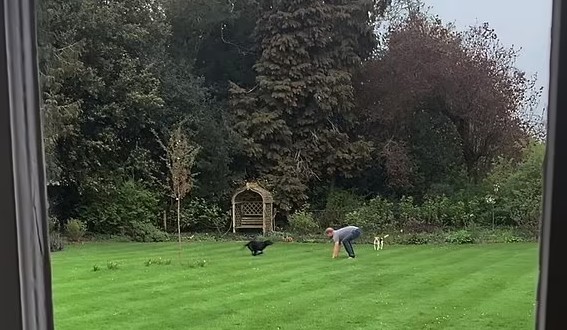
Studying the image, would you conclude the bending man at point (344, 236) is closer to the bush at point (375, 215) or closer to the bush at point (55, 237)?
the bush at point (375, 215)

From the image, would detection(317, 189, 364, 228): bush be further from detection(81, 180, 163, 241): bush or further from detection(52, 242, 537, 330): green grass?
detection(81, 180, 163, 241): bush

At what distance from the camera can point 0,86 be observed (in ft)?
2.04

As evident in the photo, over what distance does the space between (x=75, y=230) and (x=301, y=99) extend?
0.34 m

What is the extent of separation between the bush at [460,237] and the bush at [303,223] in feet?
0.57

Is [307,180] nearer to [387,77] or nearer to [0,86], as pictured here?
[387,77]

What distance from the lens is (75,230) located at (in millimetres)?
877

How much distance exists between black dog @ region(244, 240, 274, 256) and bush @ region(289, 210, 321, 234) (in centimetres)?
4

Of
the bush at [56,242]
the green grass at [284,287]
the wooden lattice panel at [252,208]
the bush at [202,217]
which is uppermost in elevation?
the wooden lattice panel at [252,208]

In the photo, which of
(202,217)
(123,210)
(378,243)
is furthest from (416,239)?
(123,210)

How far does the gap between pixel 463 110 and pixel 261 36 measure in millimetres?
281

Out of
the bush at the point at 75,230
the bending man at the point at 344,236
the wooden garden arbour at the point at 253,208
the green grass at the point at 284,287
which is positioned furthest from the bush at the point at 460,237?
the bush at the point at 75,230

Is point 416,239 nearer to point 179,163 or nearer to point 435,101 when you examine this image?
point 435,101

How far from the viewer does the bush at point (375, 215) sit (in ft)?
2.87

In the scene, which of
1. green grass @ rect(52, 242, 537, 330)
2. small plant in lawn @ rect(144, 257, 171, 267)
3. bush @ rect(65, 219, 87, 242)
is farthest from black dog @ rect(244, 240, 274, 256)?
bush @ rect(65, 219, 87, 242)
